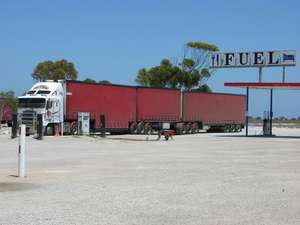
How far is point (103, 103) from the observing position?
4612cm

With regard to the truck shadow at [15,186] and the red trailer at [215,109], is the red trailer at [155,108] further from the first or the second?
the truck shadow at [15,186]

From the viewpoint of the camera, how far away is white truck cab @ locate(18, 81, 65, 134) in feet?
136

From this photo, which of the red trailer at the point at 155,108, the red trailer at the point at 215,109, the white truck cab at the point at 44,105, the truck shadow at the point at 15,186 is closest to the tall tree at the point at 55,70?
the red trailer at the point at 215,109

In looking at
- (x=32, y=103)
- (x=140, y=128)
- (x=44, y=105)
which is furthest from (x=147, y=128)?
(x=32, y=103)

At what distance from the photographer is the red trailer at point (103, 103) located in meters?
43.7

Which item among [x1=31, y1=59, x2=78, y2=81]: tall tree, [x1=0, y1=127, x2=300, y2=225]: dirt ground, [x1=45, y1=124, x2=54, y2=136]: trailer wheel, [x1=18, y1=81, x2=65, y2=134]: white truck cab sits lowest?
[x1=0, y1=127, x2=300, y2=225]: dirt ground

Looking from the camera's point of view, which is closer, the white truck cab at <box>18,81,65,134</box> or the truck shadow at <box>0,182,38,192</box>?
the truck shadow at <box>0,182,38,192</box>

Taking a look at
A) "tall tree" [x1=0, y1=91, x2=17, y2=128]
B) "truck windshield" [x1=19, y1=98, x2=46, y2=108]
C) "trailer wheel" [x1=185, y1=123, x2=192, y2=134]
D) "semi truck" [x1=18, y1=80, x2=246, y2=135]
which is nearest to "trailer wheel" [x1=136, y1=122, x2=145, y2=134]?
"semi truck" [x1=18, y1=80, x2=246, y2=135]

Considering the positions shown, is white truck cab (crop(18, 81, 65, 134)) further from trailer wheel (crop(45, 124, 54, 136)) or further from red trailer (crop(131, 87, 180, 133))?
red trailer (crop(131, 87, 180, 133))

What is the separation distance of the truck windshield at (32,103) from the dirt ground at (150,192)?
1998 centimetres

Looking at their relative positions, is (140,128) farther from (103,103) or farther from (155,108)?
(103,103)

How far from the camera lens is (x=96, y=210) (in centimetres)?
1084

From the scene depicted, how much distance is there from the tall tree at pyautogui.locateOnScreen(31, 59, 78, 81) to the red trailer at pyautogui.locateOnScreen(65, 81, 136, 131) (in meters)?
41.3

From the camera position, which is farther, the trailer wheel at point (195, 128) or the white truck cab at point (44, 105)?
the trailer wheel at point (195, 128)
